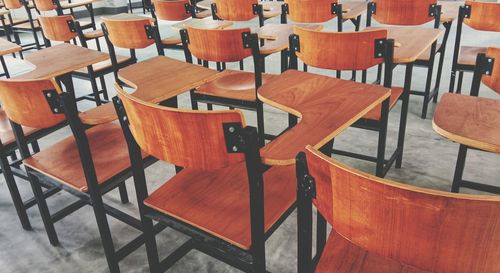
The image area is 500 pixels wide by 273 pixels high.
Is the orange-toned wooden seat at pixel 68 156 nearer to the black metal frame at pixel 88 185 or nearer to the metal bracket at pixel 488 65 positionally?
the black metal frame at pixel 88 185

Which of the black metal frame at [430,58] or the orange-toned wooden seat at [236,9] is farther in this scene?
the orange-toned wooden seat at [236,9]

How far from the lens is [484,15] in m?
2.78

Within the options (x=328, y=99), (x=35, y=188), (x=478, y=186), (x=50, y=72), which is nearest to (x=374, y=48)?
(x=328, y=99)

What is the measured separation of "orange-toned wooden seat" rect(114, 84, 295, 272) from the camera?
1.14 metres

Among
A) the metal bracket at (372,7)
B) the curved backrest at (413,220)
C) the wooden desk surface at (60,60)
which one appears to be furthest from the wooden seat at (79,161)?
the metal bracket at (372,7)

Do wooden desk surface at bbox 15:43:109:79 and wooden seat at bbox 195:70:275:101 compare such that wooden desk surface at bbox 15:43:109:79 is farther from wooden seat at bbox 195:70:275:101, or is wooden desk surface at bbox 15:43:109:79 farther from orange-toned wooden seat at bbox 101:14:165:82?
wooden seat at bbox 195:70:275:101

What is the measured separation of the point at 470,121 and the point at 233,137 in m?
0.92

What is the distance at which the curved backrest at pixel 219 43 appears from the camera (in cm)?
230

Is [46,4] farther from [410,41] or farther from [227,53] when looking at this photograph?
[410,41]

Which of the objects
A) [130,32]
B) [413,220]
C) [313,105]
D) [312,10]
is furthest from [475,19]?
[413,220]

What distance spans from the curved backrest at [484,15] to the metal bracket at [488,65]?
47.3 inches

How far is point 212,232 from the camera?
1.34 m

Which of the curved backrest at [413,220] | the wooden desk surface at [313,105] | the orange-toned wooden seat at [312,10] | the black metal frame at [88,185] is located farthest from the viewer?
the orange-toned wooden seat at [312,10]

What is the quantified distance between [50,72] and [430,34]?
6.82 ft
